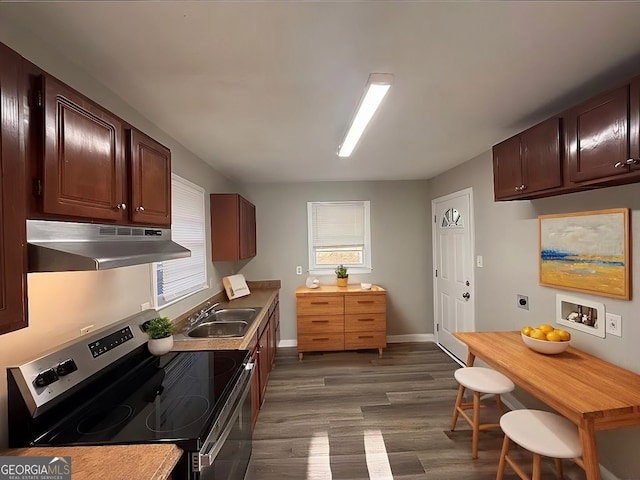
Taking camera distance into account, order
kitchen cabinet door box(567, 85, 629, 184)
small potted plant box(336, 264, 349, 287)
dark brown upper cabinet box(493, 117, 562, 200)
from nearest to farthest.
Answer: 1. kitchen cabinet door box(567, 85, 629, 184)
2. dark brown upper cabinet box(493, 117, 562, 200)
3. small potted plant box(336, 264, 349, 287)

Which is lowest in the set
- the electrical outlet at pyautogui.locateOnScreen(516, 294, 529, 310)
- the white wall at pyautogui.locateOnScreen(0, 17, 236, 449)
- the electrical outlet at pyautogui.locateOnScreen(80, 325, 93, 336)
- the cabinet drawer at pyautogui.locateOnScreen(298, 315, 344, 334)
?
the cabinet drawer at pyautogui.locateOnScreen(298, 315, 344, 334)

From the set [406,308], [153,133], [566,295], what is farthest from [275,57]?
[406,308]

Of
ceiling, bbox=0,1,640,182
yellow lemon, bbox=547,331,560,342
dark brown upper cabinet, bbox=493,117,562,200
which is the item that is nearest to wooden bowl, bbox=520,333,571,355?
yellow lemon, bbox=547,331,560,342

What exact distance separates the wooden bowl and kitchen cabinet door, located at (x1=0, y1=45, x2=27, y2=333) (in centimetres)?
271

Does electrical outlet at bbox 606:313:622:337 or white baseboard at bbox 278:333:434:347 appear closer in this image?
electrical outlet at bbox 606:313:622:337

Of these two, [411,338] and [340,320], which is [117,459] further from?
[411,338]

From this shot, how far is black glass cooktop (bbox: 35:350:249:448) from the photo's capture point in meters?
1.17

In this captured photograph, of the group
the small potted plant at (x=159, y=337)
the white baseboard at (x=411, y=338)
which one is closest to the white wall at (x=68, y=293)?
the small potted plant at (x=159, y=337)

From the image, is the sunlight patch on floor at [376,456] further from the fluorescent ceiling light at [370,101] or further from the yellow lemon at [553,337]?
the fluorescent ceiling light at [370,101]

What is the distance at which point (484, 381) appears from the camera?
223 cm

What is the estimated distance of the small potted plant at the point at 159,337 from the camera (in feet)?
6.13

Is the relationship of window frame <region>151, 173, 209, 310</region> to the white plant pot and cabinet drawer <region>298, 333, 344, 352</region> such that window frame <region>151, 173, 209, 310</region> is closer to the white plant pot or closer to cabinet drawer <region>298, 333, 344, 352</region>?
the white plant pot

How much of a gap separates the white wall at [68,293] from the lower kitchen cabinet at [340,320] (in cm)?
233

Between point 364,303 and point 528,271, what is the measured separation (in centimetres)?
203
